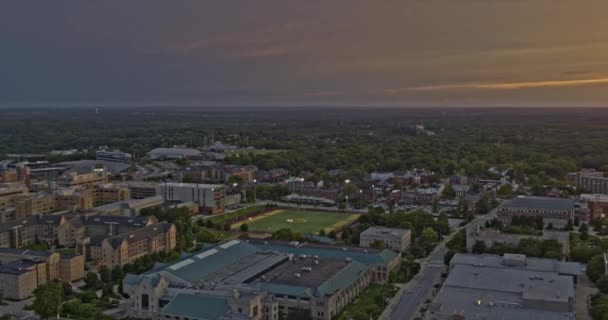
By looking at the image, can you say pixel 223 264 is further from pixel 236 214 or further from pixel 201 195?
pixel 201 195

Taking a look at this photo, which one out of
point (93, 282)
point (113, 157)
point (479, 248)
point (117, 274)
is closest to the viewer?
point (93, 282)

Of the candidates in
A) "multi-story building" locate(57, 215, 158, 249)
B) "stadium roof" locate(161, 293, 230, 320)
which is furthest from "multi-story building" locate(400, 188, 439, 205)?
"stadium roof" locate(161, 293, 230, 320)

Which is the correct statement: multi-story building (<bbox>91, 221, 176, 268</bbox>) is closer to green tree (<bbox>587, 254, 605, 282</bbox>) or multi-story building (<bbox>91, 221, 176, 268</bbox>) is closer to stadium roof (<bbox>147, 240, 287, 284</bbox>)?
stadium roof (<bbox>147, 240, 287, 284</bbox>)

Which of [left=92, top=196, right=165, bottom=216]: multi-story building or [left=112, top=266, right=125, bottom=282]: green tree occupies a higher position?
[left=92, top=196, right=165, bottom=216]: multi-story building

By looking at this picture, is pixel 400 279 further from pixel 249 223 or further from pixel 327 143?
pixel 327 143

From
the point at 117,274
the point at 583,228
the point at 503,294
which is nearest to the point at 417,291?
the point at 503,294

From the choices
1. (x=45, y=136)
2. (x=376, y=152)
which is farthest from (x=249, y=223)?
(x=45, y=136)

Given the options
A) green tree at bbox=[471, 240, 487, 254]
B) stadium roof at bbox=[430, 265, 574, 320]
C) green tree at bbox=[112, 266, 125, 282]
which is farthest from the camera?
green tree at bbox=[471, 240, 487, 254]
